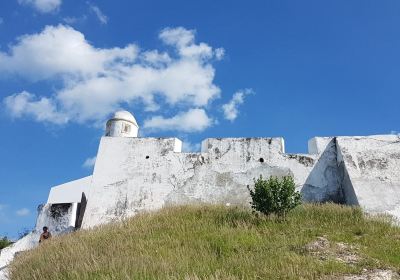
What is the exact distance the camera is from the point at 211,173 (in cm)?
1483

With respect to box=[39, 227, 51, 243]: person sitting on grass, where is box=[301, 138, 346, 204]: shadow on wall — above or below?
above

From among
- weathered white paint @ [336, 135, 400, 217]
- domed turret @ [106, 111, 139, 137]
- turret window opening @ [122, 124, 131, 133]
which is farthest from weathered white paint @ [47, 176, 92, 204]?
weathered white paint @ [336, 135, 400, 217]

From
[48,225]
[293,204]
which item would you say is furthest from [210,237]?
[48,225]

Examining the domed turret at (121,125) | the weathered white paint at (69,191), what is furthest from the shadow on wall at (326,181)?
the weathered white paint at (69,191)

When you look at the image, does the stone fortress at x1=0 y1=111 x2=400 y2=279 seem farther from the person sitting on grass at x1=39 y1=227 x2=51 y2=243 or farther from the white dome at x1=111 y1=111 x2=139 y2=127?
the white dome at x1=111 y1=111 x2=139 y2=127

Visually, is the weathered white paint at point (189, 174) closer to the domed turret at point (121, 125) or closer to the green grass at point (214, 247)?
the domed turret at point (121, 125)

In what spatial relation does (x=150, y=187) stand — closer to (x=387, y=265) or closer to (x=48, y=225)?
(x=48, y=225)

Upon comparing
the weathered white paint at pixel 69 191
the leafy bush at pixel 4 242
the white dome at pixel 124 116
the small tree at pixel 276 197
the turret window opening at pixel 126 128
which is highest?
the white dome at pixel 124 116

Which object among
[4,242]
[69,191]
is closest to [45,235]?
[69,191]

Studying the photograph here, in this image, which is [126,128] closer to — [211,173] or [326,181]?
[211,173]

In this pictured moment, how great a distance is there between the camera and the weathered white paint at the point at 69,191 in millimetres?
19297

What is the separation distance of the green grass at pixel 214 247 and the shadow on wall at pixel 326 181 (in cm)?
160

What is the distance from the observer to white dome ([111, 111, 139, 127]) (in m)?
17.0

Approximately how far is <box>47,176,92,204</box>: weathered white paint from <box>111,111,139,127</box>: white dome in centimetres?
382
